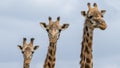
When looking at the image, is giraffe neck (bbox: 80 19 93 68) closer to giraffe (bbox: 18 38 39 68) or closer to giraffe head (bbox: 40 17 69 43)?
giraffe head (bbox: 40 17 69 43)

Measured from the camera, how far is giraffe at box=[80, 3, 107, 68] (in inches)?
797

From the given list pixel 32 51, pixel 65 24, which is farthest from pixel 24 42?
pixel 65 24

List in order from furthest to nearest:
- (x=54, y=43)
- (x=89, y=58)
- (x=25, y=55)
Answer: (x=25, y=55), (x=54, y=43), (x=89, y=58)

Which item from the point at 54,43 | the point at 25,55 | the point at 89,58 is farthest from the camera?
the point at 25,55

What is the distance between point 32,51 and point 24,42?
897mm

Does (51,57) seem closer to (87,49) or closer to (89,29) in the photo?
(89,29)

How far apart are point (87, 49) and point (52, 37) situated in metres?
7.99

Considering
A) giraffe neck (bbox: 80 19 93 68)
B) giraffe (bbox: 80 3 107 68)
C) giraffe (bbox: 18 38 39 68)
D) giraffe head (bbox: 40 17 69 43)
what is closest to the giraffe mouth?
giraffe (bbox: 80 3 107 68)

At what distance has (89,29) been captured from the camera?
2067 cm

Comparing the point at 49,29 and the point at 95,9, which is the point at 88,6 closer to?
the point at 95,9

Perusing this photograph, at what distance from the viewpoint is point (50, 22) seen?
29.4m

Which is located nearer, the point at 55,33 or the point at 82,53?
the point at 82,53

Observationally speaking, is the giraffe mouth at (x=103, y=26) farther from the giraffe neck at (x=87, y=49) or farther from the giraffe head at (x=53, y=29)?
the giraffe head at (x=53, y=29)

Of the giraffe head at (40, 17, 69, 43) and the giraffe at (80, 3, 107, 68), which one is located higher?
the giraffe head at (40, 17, 69, 43)
